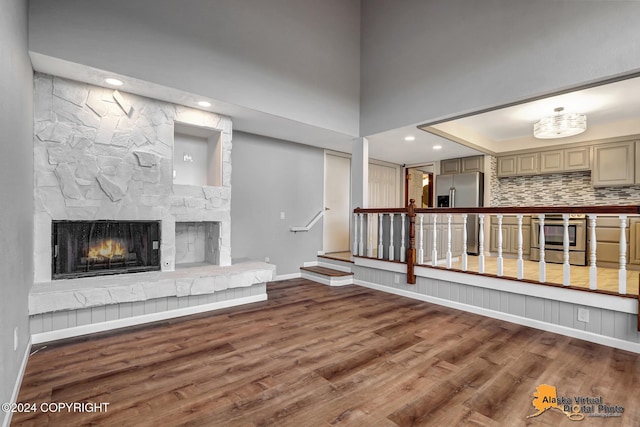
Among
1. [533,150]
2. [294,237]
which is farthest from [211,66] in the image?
[533,150]

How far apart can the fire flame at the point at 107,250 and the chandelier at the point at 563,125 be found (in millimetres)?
5962

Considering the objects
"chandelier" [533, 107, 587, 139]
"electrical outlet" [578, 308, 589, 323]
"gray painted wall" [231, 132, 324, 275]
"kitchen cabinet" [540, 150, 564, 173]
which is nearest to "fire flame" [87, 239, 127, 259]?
"gray painted wall" [231, 132, 324, 275]

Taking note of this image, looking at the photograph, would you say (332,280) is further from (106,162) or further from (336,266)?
(106,162)

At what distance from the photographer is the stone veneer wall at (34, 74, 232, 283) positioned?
2998mm

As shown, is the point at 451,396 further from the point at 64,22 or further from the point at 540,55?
the point at 64,22

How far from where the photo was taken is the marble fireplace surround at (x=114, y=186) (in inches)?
117

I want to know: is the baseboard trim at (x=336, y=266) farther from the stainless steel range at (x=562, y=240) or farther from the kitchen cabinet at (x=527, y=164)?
the kitchen cabinet at (x=527, y=164)

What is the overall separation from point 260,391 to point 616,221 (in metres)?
6.50

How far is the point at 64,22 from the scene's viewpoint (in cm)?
276

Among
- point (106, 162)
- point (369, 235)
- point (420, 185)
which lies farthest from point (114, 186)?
point (420, 185)

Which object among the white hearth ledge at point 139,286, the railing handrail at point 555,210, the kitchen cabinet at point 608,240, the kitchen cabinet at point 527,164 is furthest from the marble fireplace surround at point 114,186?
the kitchen cabinet at point 527,164

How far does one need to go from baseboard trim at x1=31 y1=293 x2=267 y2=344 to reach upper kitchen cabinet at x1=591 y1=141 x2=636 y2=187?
6326 millimetres

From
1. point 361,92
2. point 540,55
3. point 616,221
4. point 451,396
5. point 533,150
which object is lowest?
point 451,396

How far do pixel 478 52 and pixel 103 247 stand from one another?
16.8 feet
